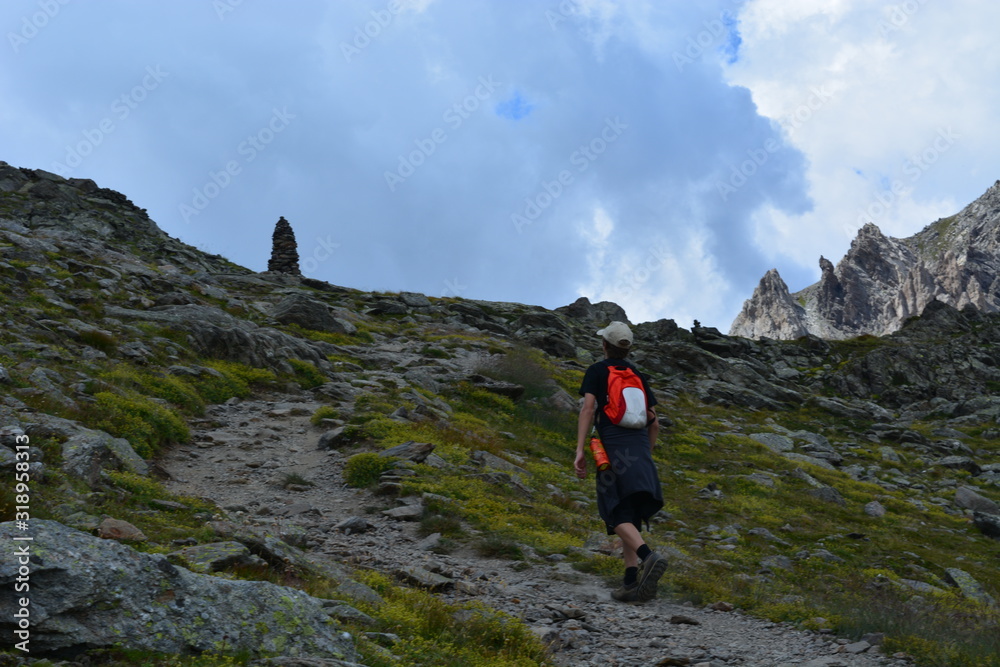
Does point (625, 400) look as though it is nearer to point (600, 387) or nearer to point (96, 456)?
point (600, 387)

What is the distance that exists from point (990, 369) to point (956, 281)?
152 m

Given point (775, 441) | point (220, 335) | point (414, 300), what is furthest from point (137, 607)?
point (414, 300)

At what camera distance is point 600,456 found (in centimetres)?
772

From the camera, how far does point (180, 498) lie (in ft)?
29.4

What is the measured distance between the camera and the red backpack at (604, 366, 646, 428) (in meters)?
Result: 7.79

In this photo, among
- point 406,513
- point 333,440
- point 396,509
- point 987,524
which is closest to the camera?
point 406,513

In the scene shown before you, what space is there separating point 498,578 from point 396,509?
9.29ft

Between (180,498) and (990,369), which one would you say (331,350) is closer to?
(180,498)

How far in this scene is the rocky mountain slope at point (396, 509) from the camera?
4.82 meters

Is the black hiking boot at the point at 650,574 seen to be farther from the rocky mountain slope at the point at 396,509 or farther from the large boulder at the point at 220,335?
the large boulder at the point at 220,335

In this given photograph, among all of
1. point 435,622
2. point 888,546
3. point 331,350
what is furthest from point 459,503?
point 331,350

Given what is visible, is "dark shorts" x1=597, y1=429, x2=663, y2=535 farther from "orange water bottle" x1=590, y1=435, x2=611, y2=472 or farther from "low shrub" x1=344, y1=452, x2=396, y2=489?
"low shrub" x1=344, y1=452, x2=396, y2=489

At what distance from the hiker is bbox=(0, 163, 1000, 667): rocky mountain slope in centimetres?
49

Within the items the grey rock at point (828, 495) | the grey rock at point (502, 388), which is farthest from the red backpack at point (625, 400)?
the grey rock at point (502, 388)
